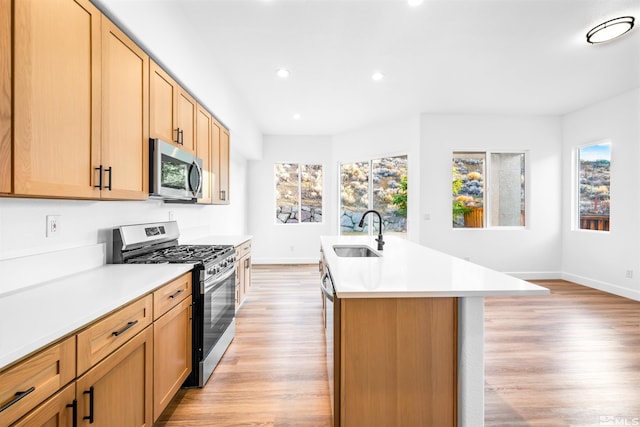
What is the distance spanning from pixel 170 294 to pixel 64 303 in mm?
548

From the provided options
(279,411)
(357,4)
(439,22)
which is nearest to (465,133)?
(439,22)

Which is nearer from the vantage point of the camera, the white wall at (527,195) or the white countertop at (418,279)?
the white countertop at (418,279)

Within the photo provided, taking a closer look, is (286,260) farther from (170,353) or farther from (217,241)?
(170,353)

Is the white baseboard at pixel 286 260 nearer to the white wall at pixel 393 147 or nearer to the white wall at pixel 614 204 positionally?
the white wall at pixel 393 147

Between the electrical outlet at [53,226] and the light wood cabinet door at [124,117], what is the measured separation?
0.31m

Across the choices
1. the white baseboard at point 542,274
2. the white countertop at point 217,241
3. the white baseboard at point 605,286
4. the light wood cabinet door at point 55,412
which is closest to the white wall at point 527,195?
the white baseboard at point 542,274

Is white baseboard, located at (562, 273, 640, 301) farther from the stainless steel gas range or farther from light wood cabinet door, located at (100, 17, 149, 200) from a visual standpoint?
light wood cabinet door, located at (100, 17, 149, 200)

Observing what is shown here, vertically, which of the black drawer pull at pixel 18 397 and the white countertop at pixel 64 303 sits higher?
the white countertop at pixel 64 303

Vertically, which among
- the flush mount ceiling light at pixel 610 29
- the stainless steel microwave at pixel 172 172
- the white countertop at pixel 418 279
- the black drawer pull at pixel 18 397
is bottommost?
the black drawer pull at pixel 18 397

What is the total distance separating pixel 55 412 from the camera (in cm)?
94

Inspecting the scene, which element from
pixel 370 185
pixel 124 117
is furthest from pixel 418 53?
pixel 370 185

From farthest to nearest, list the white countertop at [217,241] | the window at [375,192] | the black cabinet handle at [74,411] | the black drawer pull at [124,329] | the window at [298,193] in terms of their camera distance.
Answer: the window at [298,193]
the window at [375,192]
the white countertop at [217,241]
the black drawer pull at [124,329]
the black cabinet handle at [74,411]

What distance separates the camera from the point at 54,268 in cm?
156

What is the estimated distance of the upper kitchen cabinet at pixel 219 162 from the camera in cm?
327
